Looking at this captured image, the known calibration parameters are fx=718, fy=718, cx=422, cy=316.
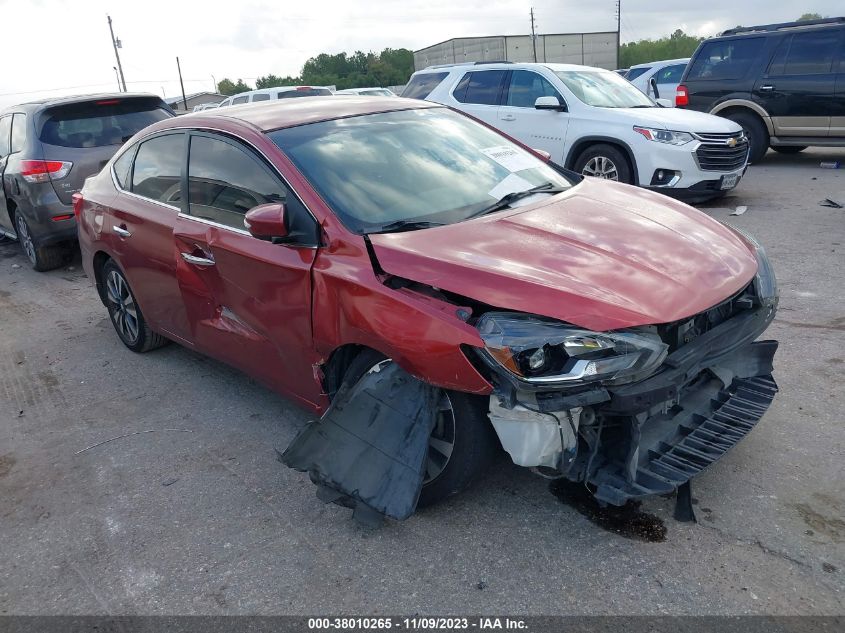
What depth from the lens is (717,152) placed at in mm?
8414

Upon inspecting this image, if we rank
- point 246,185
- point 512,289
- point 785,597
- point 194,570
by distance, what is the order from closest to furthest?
point 785,597, point 512,289, point 194,570, point 246,185

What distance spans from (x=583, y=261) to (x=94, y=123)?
23.2ft

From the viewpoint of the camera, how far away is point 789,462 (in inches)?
129

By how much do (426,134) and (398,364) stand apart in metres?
1.62

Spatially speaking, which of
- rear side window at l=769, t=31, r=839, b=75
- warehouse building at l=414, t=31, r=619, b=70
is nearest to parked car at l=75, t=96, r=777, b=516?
rear side window at l=769, t=31, r=839, b=75

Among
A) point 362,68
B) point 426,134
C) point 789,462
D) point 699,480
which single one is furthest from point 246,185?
point 362,68

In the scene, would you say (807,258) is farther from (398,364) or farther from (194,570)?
(194,570)

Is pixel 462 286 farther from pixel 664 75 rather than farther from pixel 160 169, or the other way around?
pixel 664 75

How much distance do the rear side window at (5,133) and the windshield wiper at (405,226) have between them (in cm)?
745

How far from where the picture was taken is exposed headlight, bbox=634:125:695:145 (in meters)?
8.34

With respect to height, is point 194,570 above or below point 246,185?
below

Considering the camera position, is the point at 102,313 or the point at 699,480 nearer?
the point at 699,480

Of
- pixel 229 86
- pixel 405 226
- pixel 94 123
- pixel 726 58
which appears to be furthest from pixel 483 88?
pixel 229 86

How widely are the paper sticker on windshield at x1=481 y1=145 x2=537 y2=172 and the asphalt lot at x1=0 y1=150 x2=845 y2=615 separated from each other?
67.2 inches
